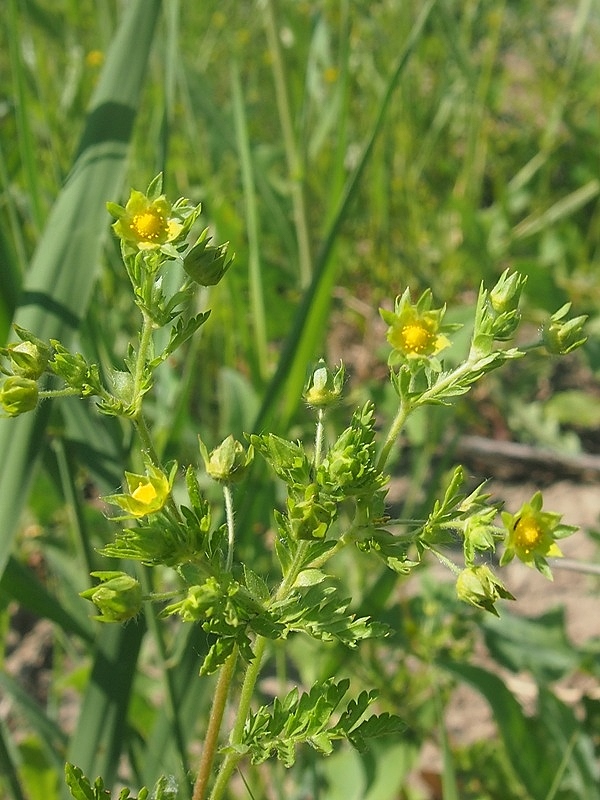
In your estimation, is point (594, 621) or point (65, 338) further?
point (594, 621)

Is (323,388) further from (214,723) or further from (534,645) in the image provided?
(534,645)

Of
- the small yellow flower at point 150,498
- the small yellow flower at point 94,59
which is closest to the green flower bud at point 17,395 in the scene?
the small yellow flower at point 150,498

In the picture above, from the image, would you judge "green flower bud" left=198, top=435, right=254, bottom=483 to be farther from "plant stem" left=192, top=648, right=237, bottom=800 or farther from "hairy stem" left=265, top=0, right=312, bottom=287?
A: "hairy stem" left=265, top=0, right=312, bottom=287

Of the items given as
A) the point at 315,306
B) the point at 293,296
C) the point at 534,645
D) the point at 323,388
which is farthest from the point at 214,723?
the point at 293,296

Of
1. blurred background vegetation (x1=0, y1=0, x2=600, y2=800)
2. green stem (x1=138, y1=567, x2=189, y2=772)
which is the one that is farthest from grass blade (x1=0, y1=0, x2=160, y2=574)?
green stem (x1=138, y1=567, x2=189, y2=772)

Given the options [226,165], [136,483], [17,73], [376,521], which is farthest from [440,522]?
[226,165]

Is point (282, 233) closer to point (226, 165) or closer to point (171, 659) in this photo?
point (171, 659)

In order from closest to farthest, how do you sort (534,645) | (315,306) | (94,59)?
1. (315,306)
2. (534,645)
3. (94,59)
